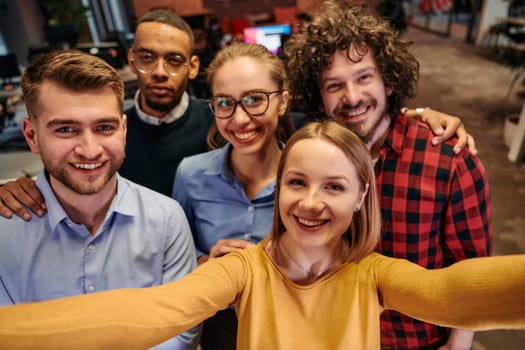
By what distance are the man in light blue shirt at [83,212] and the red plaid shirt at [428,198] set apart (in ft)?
2.67

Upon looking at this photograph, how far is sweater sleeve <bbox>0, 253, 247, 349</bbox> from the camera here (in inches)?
27.1

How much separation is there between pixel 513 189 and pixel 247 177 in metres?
3.69

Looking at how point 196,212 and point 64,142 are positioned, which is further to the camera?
point 196,212

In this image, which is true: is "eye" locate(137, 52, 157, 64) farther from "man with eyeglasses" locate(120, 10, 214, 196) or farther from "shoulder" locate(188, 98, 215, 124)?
"shoulder" locate(188, 98, 215, 124)

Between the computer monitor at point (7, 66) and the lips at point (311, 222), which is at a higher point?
the lips at point (311, 222)

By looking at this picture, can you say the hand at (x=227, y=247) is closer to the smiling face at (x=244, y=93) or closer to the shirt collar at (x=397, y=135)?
the smiling face at (x=244, y=93)

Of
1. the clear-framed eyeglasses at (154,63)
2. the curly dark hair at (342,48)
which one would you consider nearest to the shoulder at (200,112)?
the clear-framed eyeglasses at (154,63)

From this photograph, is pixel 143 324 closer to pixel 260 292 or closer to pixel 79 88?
pixel 260 292

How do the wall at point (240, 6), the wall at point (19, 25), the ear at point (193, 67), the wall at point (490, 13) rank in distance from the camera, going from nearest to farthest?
the ear at point (193, 67), the wall at point (19, 25), the wall at point (490, 13), the wall at point (240, 6)

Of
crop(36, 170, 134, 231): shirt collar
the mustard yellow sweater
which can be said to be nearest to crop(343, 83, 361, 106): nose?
the mustard yellow sweater

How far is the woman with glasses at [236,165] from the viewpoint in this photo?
1.35 meters

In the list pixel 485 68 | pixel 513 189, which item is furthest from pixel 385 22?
pixel 485 68

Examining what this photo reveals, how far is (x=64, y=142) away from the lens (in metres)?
1.08

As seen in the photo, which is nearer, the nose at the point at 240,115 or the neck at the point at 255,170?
the nose at the point at 240,115
